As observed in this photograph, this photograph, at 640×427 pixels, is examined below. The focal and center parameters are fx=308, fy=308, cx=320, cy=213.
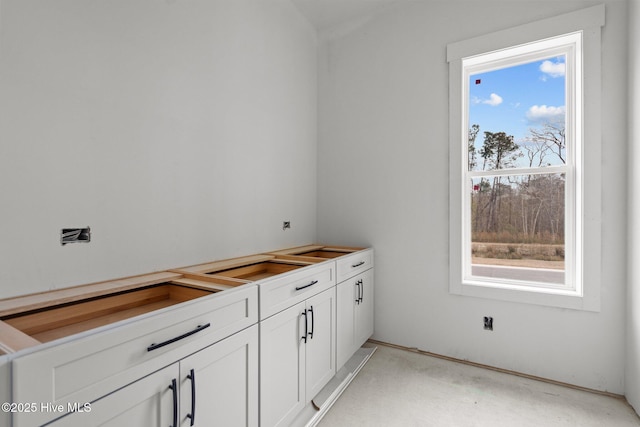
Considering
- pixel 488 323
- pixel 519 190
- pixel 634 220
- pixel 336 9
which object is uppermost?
pixel 336 9

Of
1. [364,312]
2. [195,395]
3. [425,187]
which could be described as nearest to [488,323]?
[364,312]

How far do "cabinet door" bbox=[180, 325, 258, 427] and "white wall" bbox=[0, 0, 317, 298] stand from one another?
2.32 feet

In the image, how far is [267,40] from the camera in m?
2.57

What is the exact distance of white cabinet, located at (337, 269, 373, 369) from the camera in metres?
2.31

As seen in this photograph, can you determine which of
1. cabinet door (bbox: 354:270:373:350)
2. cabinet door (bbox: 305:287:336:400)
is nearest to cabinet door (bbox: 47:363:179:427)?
cabinet door (bbox: 305:287:336:400)

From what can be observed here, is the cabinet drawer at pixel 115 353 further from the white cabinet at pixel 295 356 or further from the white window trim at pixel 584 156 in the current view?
the white window trim at pixel 584 156

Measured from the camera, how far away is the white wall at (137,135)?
1.24 meters

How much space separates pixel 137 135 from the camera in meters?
1.63

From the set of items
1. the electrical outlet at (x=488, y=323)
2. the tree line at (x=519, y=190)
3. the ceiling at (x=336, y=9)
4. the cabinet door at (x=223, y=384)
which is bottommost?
the electrical outlet at (x=488, y=323)

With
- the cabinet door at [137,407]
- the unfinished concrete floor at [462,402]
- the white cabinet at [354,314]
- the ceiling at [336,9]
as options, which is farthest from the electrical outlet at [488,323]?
the ceiling at [336,9]

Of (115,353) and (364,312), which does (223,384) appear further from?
(364,312)

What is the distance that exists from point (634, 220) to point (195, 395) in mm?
2655

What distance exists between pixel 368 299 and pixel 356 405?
37.9 inches

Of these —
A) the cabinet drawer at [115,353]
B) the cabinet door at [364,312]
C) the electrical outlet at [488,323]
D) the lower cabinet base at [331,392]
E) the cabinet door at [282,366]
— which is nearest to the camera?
the cabinet drawer at [115,353]
